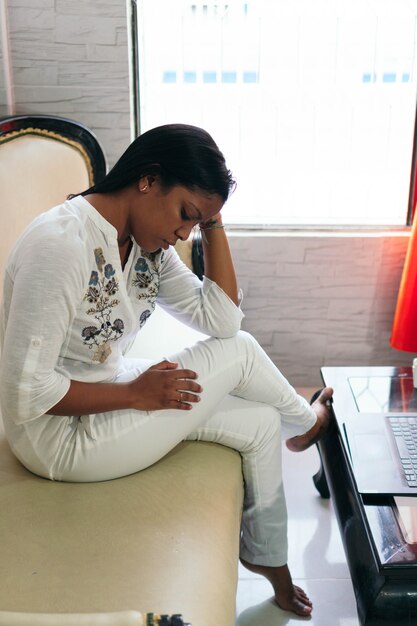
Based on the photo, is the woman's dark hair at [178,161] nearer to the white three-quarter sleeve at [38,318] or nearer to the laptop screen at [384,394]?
the white three-quarter sleeve at [38,318]

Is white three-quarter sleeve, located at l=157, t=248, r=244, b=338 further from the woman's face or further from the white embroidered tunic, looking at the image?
the woman's face

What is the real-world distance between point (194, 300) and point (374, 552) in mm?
672

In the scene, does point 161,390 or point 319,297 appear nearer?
point 161,390

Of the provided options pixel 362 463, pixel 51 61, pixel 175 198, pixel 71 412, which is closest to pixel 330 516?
pixel 362 463

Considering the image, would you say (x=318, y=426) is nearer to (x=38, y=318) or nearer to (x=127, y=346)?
(x=127, y=346)

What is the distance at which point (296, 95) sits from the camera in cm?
257

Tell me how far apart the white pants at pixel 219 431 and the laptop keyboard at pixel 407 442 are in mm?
195

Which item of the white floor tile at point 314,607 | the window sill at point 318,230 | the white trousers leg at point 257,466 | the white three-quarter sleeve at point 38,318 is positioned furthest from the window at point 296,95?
the white three-quarter sleeve at point 38,318

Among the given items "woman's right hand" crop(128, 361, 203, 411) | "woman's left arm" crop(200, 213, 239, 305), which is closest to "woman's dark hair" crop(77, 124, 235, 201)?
"woman's left arm" crop(200, 213, 239, 305)

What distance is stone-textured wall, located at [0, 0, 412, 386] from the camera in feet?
7.82

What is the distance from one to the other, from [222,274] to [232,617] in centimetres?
74

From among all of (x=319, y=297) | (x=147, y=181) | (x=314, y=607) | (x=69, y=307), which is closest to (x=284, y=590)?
(x=314, y=607)

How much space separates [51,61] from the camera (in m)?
2.42

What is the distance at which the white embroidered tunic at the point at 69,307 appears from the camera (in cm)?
117
